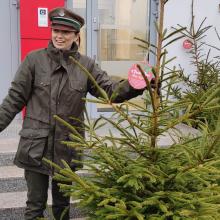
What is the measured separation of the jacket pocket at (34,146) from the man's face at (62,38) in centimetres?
59

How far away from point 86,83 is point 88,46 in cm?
362

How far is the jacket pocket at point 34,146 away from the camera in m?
2.62

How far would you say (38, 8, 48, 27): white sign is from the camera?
17.2ft

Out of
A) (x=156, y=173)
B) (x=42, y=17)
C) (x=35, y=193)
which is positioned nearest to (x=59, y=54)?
(x=35, y=193)

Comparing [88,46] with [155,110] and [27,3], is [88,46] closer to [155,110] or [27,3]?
[27,3]

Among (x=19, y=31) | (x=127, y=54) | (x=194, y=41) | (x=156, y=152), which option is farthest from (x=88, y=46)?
(x=156, y=152)

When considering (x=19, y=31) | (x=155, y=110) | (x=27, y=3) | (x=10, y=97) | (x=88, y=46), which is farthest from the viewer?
(x=88, y=46)

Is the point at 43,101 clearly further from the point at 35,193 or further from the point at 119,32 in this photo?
the point at 119,32

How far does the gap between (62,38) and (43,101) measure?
452mm

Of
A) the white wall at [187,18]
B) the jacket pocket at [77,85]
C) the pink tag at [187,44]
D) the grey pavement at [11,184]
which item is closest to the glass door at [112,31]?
the white wall at [187,18]

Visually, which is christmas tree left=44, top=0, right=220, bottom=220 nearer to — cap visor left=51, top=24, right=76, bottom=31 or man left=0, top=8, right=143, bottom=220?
man left=0, top=8, right=143, bottom=220

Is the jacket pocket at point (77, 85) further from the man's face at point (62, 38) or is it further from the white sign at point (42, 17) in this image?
the white sign at point (42, 17)

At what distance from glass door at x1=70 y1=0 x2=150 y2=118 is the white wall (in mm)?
424

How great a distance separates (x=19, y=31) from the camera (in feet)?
18.8
